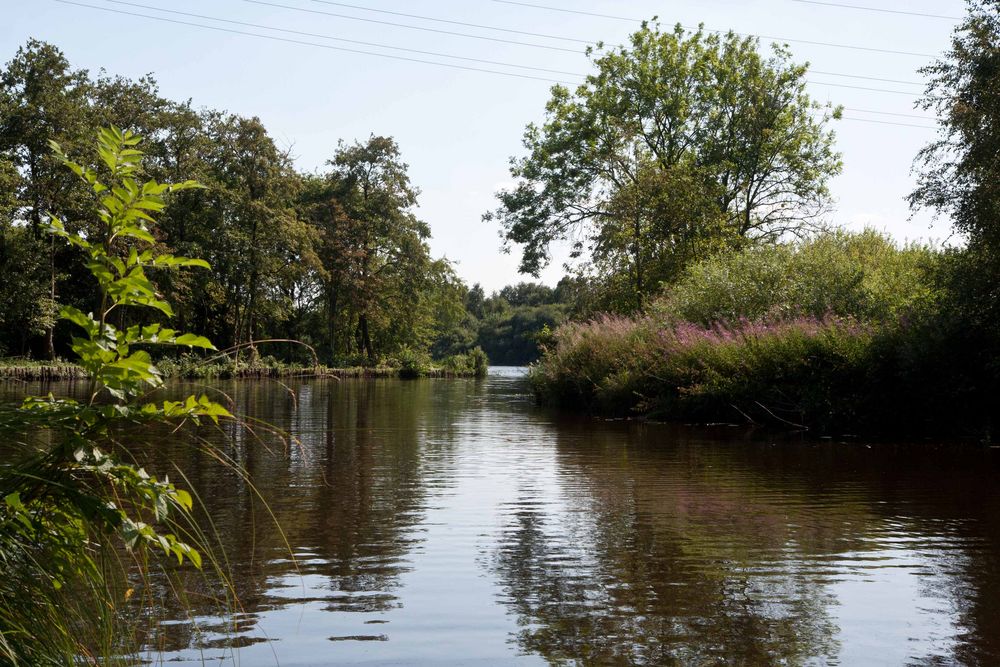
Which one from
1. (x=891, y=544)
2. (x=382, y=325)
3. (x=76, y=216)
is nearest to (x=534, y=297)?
(x=382, y=325)

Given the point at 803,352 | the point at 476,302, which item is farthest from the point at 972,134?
the point at 476,302

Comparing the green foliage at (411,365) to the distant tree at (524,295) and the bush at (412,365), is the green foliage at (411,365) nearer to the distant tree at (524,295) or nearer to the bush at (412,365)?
the bush at (412,365)

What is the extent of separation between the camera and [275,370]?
149 ft

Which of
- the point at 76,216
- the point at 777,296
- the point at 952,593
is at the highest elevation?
the point at 76,216

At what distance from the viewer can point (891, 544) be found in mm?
7426

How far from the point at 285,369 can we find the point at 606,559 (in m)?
41.4

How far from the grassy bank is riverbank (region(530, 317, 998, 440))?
866 centimetres

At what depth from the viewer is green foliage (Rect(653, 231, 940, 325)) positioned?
803 inches

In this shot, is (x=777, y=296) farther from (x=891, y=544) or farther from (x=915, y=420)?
(x=891, y=544)

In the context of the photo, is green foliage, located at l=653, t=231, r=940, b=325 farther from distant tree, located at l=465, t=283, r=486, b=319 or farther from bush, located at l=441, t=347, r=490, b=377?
distant tree, located at l=465, t=283, r=486, b=319

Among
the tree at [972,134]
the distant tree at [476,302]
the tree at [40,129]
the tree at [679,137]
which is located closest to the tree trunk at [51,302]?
the tree at [40,129]

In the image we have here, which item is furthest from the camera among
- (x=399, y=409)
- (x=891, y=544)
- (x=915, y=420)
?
(x=399, y=409)

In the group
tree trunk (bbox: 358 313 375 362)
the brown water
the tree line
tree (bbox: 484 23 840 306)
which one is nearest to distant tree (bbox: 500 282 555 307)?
the tree line

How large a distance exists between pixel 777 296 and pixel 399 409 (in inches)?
410
